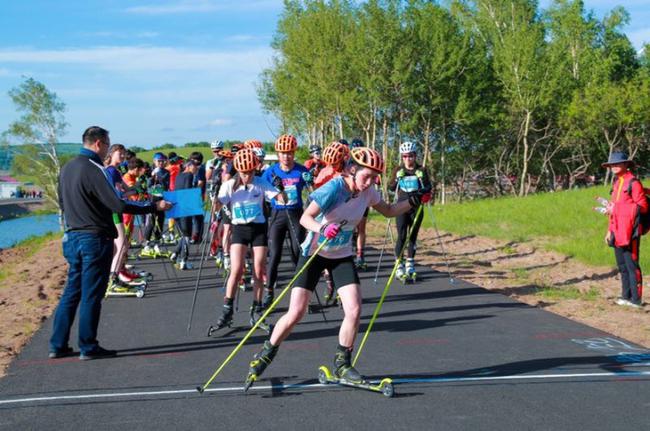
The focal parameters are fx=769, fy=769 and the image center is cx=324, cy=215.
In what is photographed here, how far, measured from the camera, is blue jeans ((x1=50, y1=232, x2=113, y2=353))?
7695mm

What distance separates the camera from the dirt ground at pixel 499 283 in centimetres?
Answer: 966

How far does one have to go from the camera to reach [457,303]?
10891 millimetres

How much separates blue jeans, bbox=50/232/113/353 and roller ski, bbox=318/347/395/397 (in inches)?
101

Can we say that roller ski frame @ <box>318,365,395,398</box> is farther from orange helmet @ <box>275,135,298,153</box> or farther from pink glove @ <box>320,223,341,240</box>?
orange helmet @ <box>275,135,298,153</box>

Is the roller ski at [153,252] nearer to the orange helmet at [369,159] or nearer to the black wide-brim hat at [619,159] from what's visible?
the black wide-brim hat at [619,159]

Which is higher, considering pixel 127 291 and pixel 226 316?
pixel 226 316

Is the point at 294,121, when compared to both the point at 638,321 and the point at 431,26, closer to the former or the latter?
the point at 431,26

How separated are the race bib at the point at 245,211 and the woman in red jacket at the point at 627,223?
5085 millimetres

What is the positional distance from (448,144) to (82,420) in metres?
50.4

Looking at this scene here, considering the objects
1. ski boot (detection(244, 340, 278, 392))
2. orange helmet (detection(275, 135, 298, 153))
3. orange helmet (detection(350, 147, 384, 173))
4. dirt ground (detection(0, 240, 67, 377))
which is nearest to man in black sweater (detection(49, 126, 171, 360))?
dirt ground (detection(0, 240, 67, 377))

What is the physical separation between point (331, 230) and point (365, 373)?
1542 mm

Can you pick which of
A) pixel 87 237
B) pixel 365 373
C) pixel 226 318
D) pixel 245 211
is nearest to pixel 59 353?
pixel 87 237

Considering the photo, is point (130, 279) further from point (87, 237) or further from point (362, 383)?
point (362, 383)

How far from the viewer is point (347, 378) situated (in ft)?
21.2
